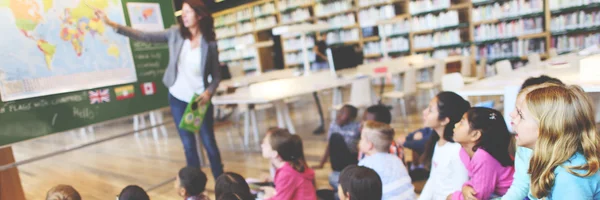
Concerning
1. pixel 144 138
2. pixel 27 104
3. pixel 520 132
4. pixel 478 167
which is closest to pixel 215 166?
pixel 27 104

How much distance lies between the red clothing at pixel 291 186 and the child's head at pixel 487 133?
0.78 m

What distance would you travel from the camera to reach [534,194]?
45.8 inches

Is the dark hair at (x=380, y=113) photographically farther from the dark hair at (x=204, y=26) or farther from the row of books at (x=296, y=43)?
the row of books at (x=296, y=43)

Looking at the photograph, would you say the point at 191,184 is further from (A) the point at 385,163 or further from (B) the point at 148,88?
(B) the point at 148,88

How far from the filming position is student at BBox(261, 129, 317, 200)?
6.29 feet

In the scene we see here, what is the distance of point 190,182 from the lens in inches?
74.8

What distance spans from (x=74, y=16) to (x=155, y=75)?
27.9 inches

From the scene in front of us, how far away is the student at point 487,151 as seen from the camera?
1.53m

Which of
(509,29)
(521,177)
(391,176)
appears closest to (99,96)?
(391,176)

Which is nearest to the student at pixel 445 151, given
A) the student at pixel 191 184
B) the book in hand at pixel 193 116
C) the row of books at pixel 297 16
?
the student at pixel 191 184

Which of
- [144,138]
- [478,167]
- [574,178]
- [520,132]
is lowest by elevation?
[144,138]

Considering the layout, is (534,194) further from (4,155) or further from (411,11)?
(411,11)

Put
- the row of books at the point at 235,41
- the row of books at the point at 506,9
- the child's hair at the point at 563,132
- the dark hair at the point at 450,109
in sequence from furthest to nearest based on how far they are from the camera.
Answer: the row of books at the point at 235,41
the row of books at the point at 506,9
the dark hair at the point at 450,109
the child's hair at the point at 563,132

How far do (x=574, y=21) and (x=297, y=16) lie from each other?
5.20m
